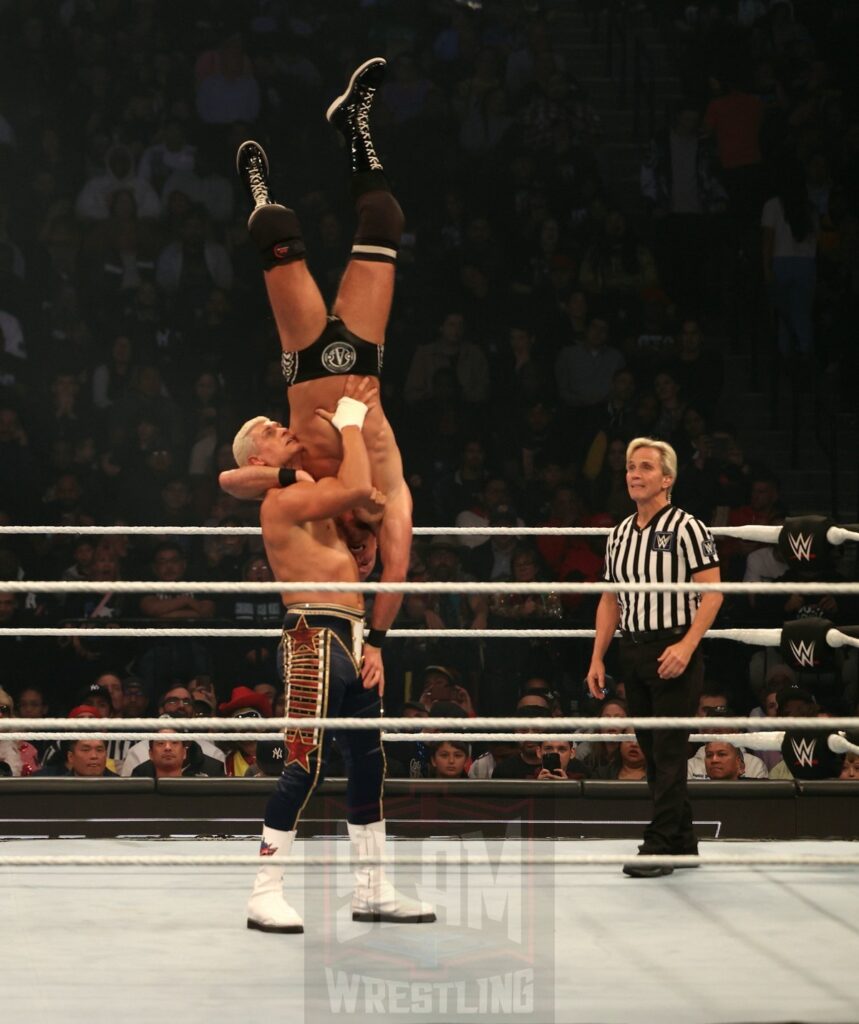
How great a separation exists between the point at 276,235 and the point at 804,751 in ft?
6.19

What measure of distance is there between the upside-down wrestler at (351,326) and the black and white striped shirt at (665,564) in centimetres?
71

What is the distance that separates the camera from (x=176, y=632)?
11.9ft

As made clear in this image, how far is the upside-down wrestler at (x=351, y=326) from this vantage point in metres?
3.11

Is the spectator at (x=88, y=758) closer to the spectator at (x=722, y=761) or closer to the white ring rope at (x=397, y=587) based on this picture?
the spectator at (x=722, y=761)

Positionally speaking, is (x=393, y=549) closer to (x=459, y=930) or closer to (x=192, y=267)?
(x=459, y=930)

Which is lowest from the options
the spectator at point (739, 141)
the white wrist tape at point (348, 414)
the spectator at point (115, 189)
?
the white wrist tape at point (348, 414)

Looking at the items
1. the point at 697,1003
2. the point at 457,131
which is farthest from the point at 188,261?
the point at 697,1003

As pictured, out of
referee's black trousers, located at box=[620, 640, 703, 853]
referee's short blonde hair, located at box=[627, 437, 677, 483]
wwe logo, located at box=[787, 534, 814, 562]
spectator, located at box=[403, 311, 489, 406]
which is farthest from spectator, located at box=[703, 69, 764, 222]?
wwe logo, located at box=[787, 534, 814, 562]

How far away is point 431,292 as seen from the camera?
7793 millimetres

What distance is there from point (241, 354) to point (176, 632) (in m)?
4.22

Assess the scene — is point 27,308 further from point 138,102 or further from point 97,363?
point 138,102

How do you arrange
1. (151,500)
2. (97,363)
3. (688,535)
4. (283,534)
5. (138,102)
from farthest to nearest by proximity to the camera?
1. (138,102)
2. (97,363)
3. (151,500)
4. (688,535)
5. (283,534)

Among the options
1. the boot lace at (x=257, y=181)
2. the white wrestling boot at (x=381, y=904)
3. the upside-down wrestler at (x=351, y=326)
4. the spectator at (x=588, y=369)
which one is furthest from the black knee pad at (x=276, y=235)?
the spectator at (x=588, y=369)

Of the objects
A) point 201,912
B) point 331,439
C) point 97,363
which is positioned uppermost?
point 97,363
